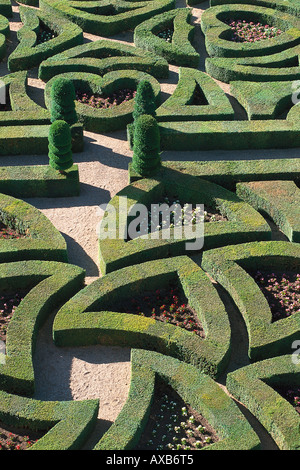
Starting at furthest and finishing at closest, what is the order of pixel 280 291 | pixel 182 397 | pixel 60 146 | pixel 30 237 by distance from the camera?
pixel 60 146 < pixel 30 237 < pixel 280 291 < pixel 182 397

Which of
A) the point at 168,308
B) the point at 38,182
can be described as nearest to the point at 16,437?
the point at 168,308

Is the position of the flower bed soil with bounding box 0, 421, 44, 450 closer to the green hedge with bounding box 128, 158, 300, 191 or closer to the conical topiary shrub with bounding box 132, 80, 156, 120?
the green hedge with bounding box 128, 158, 300, 191

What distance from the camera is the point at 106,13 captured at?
118 ft

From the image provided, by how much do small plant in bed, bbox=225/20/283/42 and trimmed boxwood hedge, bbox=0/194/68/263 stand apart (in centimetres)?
1528

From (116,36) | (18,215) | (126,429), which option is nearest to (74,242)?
(18,215)

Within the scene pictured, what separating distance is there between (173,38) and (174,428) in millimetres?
20472

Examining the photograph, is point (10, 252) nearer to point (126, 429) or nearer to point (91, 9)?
point (126, 429)

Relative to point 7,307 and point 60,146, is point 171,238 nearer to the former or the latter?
point 60,146

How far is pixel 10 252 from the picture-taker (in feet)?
72.8

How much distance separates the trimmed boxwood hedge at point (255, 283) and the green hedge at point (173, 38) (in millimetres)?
12726

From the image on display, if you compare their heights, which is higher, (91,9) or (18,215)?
(91,9)

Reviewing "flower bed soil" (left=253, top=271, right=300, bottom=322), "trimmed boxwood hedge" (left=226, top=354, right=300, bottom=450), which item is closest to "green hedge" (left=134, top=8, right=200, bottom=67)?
"flower bed soil" (left=253, top=271, right=300, bottom=322)

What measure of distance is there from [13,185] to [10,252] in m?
3.94
